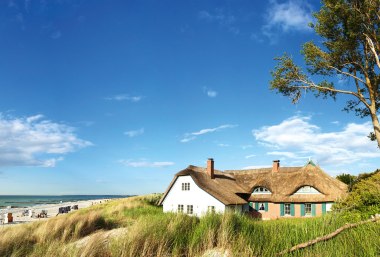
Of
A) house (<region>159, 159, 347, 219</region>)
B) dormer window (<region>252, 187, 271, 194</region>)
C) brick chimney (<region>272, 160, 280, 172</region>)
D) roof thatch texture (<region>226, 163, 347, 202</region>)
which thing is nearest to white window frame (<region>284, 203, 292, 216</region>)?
house (<region>159, 159, 347, 219</region>)

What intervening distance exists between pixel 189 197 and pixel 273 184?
33.1 feet

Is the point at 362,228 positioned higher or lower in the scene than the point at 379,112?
lower

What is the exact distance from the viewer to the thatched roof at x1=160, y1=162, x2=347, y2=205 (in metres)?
33.4

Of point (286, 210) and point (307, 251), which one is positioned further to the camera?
point (286, 210)

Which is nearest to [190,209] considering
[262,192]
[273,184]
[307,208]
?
[262,192]

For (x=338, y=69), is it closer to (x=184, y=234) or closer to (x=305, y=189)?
(x=184, y=234)

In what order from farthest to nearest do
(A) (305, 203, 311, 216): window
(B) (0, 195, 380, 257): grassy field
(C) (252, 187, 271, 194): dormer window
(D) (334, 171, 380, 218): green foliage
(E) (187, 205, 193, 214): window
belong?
(C) (252, 187, 271, 194): dormer window
(E) (187, 205, 193, 214): window
(A) (305, 203, 311, 216): window
(D) (334, 171, 380, 218): green foliage
(B) (0, 195, 380, 257): grassy field

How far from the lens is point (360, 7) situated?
15953mm

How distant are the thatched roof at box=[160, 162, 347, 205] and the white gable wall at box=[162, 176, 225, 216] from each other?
50 centimetres

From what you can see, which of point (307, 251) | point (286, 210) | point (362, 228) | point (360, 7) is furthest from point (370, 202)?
point (286, 210)

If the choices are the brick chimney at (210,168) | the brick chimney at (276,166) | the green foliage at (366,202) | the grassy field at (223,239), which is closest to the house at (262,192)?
the brick chimney at (210,168)

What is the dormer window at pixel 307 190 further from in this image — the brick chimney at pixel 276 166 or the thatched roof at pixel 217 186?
the thatched roof at pixel 217 186

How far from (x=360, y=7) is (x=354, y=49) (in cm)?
229

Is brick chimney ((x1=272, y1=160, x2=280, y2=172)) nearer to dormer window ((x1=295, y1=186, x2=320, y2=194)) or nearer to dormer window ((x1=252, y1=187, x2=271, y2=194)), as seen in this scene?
dormer window ((x1=252, y1=187, x2=271, y2=194))
